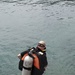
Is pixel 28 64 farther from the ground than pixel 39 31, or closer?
farther from the ground

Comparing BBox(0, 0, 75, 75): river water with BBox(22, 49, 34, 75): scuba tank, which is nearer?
BBox(22, 49, 34, 75): scuba tank

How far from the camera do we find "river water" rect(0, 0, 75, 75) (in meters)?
15.8

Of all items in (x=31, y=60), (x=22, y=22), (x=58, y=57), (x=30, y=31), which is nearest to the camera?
(x=31, y=60)

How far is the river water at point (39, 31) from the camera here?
15.8 m

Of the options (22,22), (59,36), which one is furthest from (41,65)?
(22,22)

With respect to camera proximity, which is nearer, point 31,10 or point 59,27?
point 59,27

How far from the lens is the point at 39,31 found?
22.5 meters

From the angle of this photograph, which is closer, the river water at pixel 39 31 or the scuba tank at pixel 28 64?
the scuba tank at pixel 28 64

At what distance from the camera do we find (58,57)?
16859 mm

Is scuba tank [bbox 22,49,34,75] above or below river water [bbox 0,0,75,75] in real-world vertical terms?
above

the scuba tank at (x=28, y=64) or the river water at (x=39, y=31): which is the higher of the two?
the scuba tank at (x=28, y=64)

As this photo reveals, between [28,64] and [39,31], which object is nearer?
[28,64]

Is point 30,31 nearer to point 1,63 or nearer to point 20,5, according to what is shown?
point 1,63

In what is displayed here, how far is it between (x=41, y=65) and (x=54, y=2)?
23.5 m
